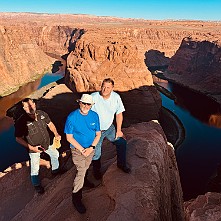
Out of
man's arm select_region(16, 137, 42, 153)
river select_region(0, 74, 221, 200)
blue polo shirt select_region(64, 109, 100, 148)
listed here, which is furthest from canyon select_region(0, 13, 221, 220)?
river select_region(0, 74, 221, 200)

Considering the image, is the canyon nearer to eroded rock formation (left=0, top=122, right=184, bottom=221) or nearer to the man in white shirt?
eroded rock formation (left=0, top=122, right=184, bottom=221)

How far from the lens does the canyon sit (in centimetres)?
671

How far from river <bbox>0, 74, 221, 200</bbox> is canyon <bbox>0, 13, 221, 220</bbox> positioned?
534 cm

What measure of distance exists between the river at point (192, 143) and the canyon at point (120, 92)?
5343 millimetres

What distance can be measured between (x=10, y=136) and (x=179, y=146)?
2264 cm

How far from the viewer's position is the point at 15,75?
6172 cm

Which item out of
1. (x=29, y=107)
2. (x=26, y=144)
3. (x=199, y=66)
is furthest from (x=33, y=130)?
(x=199, y=66)

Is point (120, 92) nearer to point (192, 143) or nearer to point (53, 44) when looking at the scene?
point (192, 143)

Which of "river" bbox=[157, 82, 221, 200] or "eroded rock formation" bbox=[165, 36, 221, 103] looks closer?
"river" bbox=[157, 82, 221, 200]

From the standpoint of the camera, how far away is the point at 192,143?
33.4 m

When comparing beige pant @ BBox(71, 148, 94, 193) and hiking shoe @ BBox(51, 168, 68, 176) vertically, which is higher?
beige pant @ BBox(71, 148, 94, 193)

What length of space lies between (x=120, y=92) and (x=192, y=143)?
14.0 m

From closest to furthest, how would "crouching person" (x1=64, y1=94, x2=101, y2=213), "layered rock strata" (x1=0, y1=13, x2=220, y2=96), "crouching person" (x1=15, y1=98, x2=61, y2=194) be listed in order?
"crouching person" (x1=64, y1=94, x2=101, y2=213) → "crouching person" (x1=15, y1=98, x2=61, y2=194) → "layered rock strata" (x1=0, y1=13, x2=220, y2=96)

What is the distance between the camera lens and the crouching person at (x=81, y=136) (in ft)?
19.0
